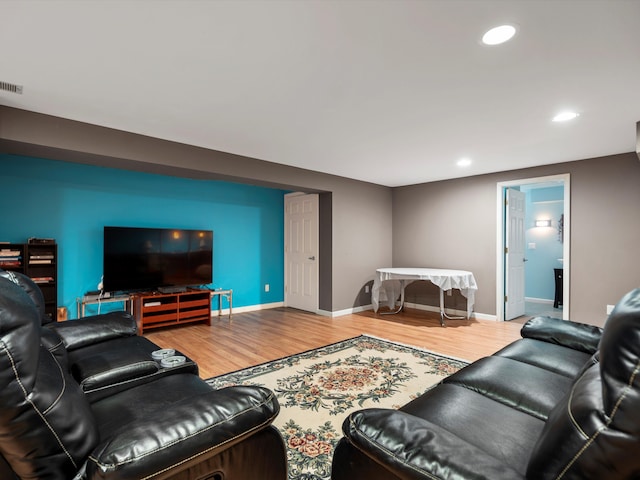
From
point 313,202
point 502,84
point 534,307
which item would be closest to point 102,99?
point 502,84

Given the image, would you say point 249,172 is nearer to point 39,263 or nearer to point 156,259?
point 156,259

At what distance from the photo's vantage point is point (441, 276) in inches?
184

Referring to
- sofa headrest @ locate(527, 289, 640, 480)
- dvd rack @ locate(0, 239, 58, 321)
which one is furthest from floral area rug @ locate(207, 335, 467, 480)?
dvd rack @ locate(0, 239, 58, 321)

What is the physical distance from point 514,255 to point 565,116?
294 centimetres

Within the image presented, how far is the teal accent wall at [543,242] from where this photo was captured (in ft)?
22.2

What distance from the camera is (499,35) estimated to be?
1.82 meters

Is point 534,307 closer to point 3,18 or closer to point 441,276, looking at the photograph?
point 441,276

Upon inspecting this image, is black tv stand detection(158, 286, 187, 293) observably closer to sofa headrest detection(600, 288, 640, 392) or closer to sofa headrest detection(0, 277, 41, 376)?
sofa headrest detection(0, 277, 41, 376)

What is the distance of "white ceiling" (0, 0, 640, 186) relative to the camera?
166 cm

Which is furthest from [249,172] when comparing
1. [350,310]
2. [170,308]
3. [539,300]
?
[539,300]

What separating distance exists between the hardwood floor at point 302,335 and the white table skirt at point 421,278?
0.38 metres

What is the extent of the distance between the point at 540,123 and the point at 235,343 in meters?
3.89

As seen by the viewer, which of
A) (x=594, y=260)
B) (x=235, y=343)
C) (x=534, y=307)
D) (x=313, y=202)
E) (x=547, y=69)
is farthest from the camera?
(x=534, y=307)

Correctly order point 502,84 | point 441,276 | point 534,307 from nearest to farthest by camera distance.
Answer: point 502,84 < point 441,276 < point 534,307
